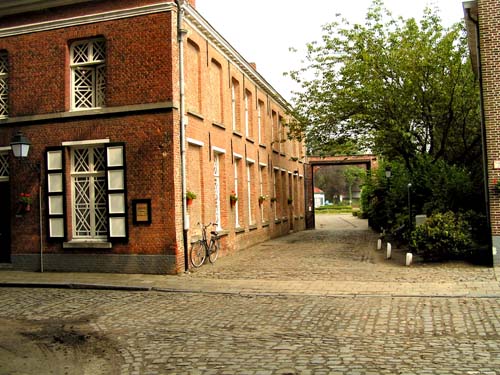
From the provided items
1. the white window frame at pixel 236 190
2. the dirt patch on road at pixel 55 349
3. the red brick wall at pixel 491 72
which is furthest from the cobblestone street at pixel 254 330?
the white window frame at pixel 236 190

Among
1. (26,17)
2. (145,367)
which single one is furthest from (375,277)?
(26,17)

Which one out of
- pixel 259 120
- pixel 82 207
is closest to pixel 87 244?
pixel 82 207

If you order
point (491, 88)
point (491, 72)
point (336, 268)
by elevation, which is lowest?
point (336, 268)

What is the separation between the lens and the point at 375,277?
12398mm

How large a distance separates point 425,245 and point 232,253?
6.61 m

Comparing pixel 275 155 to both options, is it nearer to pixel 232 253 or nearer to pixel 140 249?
pixel 232 253

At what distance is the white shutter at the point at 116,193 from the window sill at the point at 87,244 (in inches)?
8.3

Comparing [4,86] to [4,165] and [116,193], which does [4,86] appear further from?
[116,193]

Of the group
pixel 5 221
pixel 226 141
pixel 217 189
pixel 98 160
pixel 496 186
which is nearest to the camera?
pixel 496 186

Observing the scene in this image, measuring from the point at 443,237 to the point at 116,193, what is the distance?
27.7ft

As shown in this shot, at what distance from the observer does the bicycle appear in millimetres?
14285

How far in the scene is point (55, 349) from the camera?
6977mm

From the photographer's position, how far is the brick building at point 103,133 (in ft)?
44.5

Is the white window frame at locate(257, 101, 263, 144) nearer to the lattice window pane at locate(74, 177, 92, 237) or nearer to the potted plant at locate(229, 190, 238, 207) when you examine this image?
the potted plant at locate(229, 190, 238, 207)
